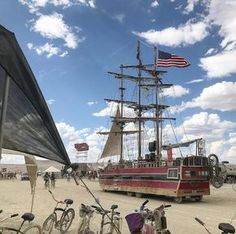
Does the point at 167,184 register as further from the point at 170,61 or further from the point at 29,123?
the point at 29,123

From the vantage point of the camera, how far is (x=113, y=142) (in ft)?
190

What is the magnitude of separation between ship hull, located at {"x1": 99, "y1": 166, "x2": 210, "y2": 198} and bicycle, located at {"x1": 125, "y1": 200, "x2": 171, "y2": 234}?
56.3ft

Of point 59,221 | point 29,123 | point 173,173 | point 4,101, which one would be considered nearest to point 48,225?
point 59,221

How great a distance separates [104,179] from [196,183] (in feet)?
44.6

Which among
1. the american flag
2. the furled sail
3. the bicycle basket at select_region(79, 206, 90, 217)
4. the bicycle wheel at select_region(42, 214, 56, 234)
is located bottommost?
the bicycle wheel at select_region(42, 214, 56, 234)

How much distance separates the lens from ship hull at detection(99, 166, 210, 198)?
88.3 ft

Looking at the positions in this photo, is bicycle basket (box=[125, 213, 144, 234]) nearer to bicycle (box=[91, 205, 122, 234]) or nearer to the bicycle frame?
bicycle (box=[91, 205, 122, 234])

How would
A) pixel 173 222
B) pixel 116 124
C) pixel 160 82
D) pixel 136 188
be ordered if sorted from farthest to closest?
1. pixel 116 124
2. pixel 160 82
3. pixel 136 188
4. pixel 173 222

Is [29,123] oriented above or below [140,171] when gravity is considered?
below

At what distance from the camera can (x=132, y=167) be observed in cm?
3394

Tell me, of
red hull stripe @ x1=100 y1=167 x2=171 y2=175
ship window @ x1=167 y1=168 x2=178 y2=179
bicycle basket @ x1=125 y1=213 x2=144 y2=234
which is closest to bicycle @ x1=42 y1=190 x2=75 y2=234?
bicycle basket @ x1=125 y1=213 x2=144 y2=234

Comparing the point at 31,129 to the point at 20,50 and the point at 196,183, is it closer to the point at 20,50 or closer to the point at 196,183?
the point at 20,50

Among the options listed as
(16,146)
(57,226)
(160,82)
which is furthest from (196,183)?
(160,82)

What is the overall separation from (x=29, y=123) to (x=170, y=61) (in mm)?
28351
